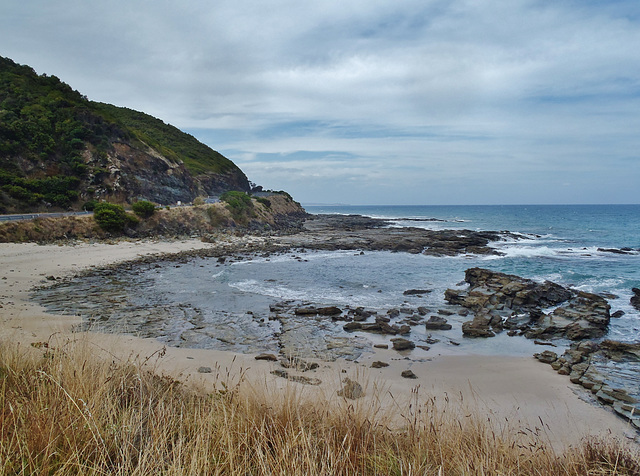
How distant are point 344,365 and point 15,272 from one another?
17796mm

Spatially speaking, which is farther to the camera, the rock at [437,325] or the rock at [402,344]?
the rock at [437,325]

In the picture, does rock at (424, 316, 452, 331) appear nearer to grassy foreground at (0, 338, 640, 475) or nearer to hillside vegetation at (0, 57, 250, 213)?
grassy foreground at (0, 338, 640, 475)

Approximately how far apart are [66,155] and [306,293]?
125ft

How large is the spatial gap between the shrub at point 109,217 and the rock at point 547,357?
32.8m

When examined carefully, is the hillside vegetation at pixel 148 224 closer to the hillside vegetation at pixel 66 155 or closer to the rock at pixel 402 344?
the hillside vegetation at pixel 66 155

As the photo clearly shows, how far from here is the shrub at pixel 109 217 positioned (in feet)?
104

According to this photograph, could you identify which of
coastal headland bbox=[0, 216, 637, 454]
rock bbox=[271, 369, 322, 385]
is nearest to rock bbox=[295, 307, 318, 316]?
coastal headland bbox=[0, 216, 637, 454]

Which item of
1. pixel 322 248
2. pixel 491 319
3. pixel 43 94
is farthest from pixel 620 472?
pixel 43 94

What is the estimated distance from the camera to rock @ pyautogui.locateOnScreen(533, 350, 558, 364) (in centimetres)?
990

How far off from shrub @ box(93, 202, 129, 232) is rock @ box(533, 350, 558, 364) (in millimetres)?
32793

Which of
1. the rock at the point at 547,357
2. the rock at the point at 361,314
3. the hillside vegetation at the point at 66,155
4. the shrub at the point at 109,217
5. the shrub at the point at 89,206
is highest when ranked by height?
the hillside vegetation at the point at 66,155

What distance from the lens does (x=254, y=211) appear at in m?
54.3

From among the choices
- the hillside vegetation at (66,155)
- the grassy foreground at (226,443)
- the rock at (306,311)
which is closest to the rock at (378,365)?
the rock at (306,311)

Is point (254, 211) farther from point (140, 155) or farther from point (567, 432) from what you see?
point (567, 432)
